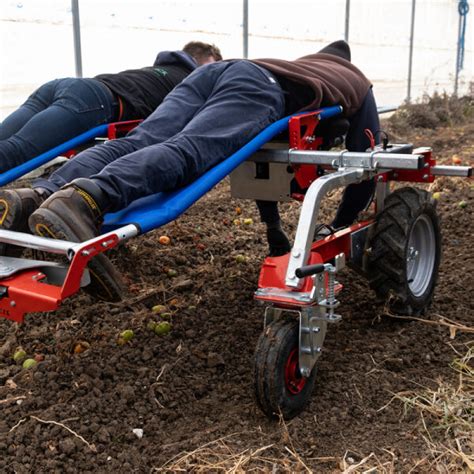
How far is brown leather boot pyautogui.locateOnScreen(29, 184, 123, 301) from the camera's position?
7.54ft

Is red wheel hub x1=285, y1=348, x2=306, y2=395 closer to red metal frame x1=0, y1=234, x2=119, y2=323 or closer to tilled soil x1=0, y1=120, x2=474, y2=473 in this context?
tilled soil x1=0, y1=120, x2=474, y2=473

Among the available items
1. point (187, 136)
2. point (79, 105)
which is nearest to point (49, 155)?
point (79, 105)

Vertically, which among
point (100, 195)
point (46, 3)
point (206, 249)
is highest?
point (46, 3)

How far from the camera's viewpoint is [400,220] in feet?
10.5

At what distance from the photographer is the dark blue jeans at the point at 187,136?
8.28 ft

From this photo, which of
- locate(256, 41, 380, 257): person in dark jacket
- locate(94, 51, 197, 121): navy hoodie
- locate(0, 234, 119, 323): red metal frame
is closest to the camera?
locate(0, 234, 119, 323): red metal frame

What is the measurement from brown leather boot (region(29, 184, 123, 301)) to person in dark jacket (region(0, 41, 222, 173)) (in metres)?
1.57

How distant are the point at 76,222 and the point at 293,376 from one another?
0.93 meters

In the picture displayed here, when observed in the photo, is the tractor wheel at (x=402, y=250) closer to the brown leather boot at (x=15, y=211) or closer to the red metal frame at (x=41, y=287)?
the red metal frame at (x=41, y=287)

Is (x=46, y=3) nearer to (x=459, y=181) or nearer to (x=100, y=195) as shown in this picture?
(x=459, y=181)

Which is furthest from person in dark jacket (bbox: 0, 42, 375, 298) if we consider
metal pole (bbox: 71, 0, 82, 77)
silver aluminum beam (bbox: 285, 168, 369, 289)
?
metal pole (bbox: 71, 0, 82, 77)

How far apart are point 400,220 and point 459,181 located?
121 inches

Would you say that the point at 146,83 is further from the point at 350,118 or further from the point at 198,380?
the point at 198,380

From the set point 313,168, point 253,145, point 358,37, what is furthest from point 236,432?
point 358,37
